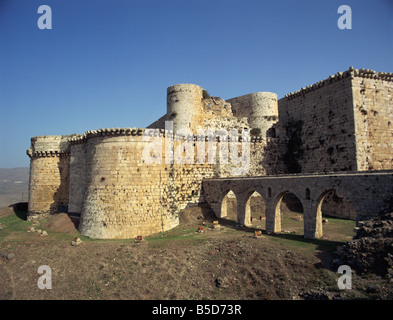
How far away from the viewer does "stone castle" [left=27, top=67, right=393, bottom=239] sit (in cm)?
2122

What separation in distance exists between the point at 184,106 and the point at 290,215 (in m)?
16.2

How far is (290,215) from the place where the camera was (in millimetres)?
25391

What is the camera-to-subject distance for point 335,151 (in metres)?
24.8

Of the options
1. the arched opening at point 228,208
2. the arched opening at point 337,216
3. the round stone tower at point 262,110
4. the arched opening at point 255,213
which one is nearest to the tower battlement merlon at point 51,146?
the arched opening at point 228,208

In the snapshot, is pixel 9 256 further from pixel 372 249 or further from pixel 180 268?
pixel 372 249

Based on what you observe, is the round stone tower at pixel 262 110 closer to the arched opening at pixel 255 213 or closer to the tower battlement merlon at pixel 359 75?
the tower battlement merlon at pixel 359 75

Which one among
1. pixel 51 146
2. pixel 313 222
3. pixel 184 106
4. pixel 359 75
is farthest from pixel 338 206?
pixel 51 146

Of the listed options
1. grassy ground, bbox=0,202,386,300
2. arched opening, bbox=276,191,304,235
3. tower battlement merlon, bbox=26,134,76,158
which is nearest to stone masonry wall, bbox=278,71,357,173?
arched opening, bbox=276,191,304,235

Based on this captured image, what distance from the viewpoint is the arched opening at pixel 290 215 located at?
20062 mm

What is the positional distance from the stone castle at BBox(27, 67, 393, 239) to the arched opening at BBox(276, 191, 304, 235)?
3.63m

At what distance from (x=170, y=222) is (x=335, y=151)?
16249 millimetres

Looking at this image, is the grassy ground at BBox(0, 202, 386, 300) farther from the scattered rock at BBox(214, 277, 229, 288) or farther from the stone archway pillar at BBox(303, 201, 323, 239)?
the stone archway pillar at BBox(303, 201, 323, 239)
